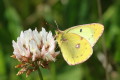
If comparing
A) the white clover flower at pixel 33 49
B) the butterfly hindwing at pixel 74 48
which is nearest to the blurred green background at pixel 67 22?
the butterfly hindwing at pixel 74 48

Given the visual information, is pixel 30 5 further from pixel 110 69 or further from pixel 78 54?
pixel 78 54

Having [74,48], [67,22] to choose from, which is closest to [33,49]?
[74,48]

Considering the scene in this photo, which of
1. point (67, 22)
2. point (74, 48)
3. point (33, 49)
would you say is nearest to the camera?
point (33, 49)

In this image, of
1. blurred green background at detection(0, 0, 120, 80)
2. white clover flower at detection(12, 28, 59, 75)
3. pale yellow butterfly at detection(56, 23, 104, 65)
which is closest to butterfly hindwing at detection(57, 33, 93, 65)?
pale yellow butterfly at detection(56, 23, 104, 65)

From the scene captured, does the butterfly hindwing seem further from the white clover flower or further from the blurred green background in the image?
the blurred green background

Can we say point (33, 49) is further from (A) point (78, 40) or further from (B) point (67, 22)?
(B) point (67, 22)

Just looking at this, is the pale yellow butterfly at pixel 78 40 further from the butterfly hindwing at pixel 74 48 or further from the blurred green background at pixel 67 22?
the blurred green background at pixel 67 22

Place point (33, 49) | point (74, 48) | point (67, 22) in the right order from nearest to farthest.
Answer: point (33, 49) → point (74, 48) → point (67, 22)
